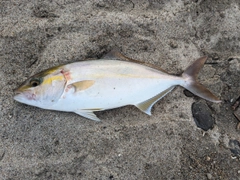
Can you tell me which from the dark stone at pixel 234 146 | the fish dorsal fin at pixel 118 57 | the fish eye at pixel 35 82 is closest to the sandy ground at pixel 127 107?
the dark stone at pixel 234 146

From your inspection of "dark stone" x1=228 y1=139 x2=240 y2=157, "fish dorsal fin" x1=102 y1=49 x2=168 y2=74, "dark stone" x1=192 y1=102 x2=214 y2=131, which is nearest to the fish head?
"fish dorsal fin" x1=102 y1=49 x2=168 y2=74

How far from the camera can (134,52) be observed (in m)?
2.61

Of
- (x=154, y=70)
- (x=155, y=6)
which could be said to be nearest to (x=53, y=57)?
(x=154, y=70)

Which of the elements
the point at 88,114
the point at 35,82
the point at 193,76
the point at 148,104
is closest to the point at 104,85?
the point at 88,114

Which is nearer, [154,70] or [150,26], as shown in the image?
[154,70]

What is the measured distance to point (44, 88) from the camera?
2.25m

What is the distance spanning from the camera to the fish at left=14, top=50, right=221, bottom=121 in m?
2.26

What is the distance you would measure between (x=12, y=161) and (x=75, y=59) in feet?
3.45

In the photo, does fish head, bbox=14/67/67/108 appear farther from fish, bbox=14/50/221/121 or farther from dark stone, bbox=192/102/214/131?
dark stone, bbox=192/102/214/131

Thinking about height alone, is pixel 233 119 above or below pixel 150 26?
below

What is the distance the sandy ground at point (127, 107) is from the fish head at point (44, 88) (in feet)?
0.68

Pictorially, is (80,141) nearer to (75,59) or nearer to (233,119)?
(75,59)

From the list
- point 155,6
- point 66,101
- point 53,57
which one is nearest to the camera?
point 66,101

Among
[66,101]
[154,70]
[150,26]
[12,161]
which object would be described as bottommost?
[12,161]
